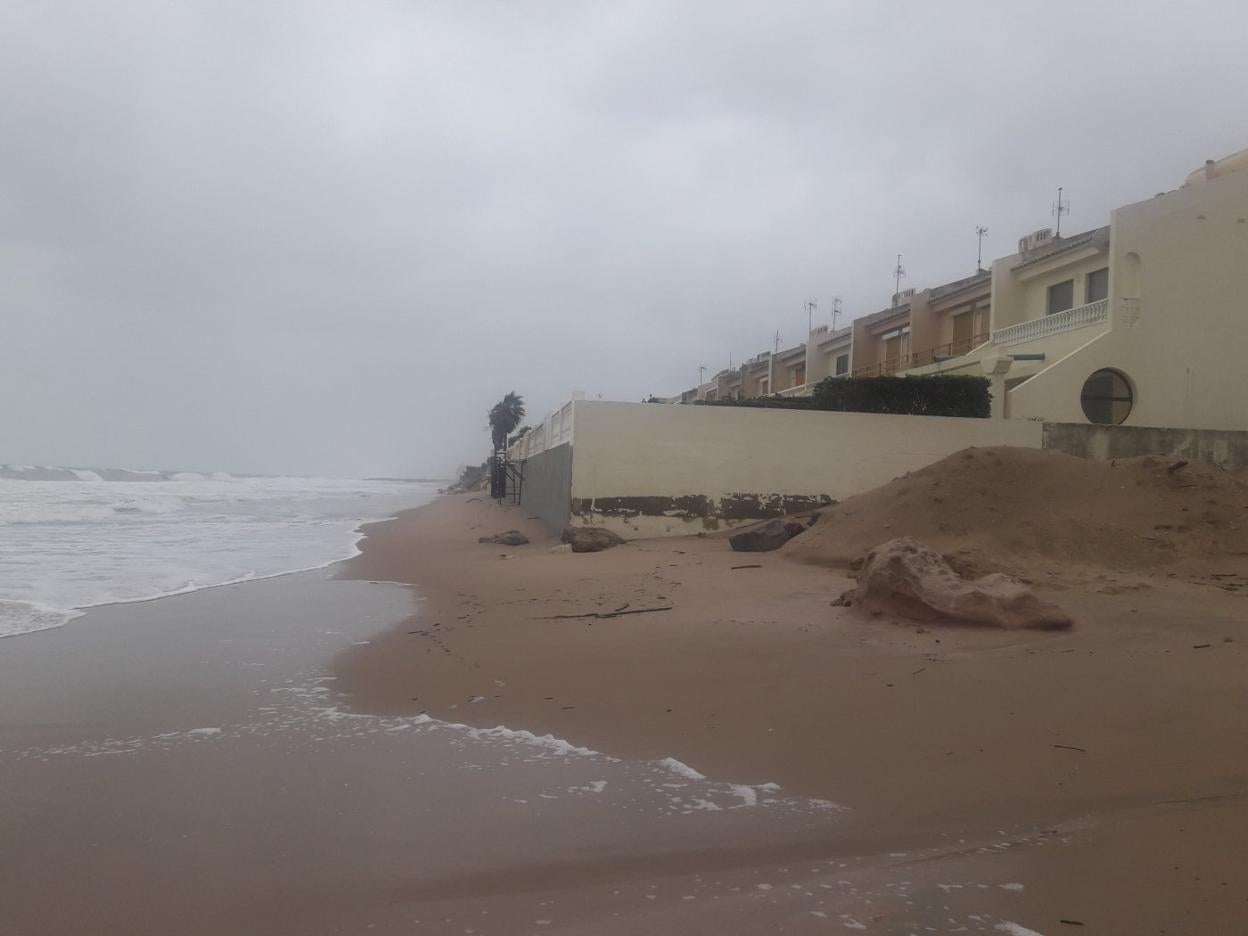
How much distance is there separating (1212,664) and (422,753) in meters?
4.70

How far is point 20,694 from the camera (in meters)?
5.23

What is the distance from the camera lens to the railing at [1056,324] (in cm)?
2109

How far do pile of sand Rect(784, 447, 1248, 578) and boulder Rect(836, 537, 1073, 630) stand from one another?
7.43 ft

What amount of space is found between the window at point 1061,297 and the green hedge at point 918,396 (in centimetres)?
779

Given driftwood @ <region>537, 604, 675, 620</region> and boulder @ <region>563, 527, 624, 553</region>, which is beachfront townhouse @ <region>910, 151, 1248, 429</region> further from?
driftwood @ <region>537, 604, 675, 620</region>

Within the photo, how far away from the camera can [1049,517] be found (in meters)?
10.1

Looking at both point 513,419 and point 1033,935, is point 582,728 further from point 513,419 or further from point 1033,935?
point 513,419

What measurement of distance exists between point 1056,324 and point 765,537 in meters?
15.1

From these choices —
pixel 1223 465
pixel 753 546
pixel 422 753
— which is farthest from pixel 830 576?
pixel 1223 465

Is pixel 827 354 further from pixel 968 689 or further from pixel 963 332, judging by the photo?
pixel 968 689

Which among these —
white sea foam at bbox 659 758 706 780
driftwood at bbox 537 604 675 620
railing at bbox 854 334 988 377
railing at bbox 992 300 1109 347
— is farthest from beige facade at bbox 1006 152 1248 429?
white sea foam at bbox 659 758 706 780

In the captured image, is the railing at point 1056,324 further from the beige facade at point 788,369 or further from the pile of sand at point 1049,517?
the beige facade at point 788,369

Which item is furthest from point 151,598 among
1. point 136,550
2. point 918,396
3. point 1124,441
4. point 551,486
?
point 1124,441

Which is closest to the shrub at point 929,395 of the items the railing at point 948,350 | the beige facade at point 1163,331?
the beige facade at point 1163,331
